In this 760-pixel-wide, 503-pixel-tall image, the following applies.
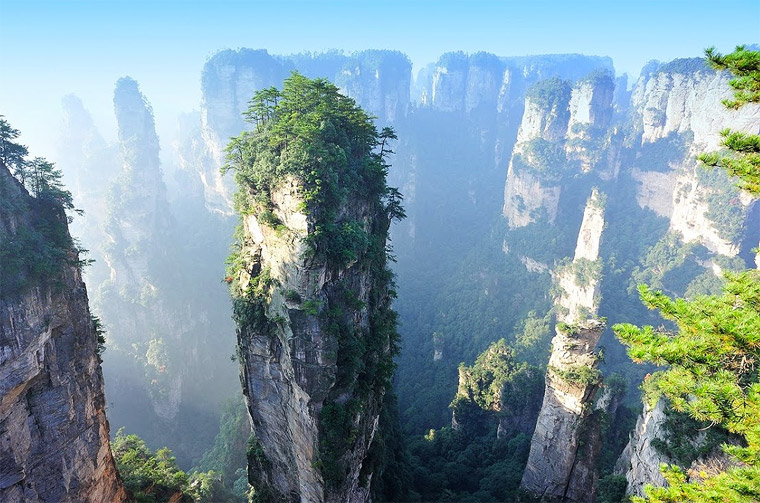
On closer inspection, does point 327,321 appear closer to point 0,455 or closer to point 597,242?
point 0,455

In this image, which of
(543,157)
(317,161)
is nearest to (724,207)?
(543,157)

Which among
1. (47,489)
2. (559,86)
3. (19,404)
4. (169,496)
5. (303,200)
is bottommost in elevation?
(169,496)

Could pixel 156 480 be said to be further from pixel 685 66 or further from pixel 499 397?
pixel 685 66

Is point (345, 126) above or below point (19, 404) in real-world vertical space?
above

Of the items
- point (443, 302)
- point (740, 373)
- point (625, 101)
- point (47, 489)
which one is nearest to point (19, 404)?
point (47, 489)

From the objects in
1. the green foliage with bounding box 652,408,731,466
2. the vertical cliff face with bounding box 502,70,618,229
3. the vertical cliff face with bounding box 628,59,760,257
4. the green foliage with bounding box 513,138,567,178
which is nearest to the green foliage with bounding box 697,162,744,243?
the vertical cliff face with bounding box 628,59,760,257

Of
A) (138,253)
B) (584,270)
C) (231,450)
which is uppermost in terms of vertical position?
(584,270)
